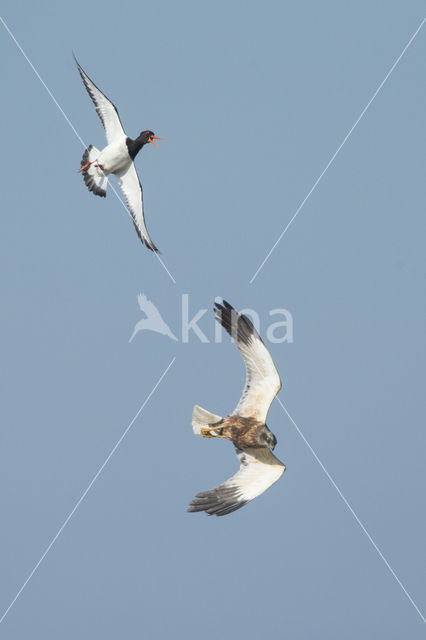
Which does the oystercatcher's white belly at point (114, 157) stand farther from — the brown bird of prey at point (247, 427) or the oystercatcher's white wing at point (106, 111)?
the brown bird of prey at point (247, 427)

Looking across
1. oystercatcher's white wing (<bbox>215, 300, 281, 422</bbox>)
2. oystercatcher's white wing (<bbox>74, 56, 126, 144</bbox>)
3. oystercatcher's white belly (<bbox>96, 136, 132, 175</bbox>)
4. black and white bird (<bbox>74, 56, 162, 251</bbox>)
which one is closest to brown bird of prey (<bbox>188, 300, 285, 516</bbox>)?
oystercatcher's white wing (<bbox>215, 300, 281, 422</bbox>)

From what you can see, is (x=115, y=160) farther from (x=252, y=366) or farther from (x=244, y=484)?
(x=244, y=484)

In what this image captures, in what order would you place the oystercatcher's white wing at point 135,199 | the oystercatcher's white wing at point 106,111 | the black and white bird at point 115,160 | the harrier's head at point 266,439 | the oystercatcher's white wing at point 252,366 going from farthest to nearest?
the oystercatcher's white wing at point 135,199 < the black and white bird at point 115,160 < the oystercatcher's white wing at point 106,111 < the harrier's head at point 266,439 < the oystercatcher's white wing at point 252,366

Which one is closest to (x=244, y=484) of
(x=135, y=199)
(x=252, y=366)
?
Answer: (x=252, y=366)

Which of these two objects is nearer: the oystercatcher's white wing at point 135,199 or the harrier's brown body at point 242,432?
the harrier's brown body at point 242,432

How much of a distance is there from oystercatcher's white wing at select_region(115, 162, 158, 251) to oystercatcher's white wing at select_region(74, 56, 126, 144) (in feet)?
2.25

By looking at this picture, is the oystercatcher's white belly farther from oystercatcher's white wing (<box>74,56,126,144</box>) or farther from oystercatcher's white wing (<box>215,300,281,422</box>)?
oystercatcher's white wing (<box>215,300,281,422</box>)

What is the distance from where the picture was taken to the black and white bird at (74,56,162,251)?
1814 cm

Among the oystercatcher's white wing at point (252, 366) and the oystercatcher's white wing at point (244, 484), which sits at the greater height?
the oystercatcher's white wing at point (252, 366)

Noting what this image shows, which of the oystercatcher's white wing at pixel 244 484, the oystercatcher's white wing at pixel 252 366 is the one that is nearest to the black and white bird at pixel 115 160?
the oystercatcher's white wing at pixel 252 366

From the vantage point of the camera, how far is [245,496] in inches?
575

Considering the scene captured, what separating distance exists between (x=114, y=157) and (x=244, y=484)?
653cm

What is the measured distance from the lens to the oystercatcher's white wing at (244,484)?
569 inches

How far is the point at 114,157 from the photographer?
18297mm
